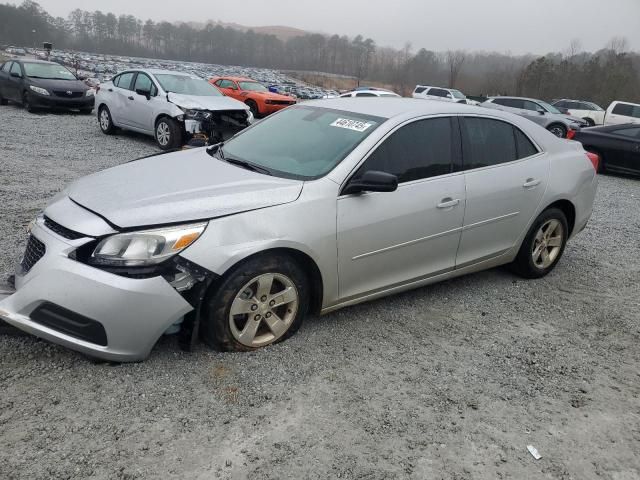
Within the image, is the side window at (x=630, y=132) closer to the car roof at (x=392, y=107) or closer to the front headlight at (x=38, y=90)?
the car roof at (x=392, y=107)

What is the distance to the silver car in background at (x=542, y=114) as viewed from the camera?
19141 millimetres

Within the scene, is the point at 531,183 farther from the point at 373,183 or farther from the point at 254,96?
the point at 254,96

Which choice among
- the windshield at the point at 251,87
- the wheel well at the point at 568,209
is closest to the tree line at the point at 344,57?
the windshield at the point at 251,87

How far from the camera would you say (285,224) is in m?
3.07

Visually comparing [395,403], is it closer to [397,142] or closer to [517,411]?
[517,411]

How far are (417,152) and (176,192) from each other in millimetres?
1714

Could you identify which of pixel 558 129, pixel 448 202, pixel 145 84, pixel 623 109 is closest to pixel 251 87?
pixel 145 84

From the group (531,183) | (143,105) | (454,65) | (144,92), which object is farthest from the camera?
(454,65)

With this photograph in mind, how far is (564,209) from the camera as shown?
15.9 ft

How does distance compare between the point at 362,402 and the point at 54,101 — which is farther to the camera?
the point at 54,101

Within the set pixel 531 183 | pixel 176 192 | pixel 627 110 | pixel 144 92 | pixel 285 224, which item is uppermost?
pixel 627 110

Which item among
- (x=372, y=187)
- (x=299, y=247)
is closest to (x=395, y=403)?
(x=299, y=247)

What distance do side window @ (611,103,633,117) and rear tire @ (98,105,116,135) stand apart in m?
20.6

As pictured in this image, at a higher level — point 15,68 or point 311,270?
point 15,68
